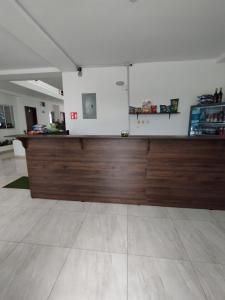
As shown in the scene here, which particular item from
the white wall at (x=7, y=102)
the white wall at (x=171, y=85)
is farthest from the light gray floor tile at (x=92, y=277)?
the white wall at (x=7, y=102)

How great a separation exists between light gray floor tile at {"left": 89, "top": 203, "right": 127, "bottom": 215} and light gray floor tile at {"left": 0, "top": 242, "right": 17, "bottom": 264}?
1073mm

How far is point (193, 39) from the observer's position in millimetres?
2645

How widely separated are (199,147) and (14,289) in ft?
8.73

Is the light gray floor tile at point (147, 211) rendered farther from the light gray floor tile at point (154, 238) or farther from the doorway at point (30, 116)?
the doorway at point (30, 116)


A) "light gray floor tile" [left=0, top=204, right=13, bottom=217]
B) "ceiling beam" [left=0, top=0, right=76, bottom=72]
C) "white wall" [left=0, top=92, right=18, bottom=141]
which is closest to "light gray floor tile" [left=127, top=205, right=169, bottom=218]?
"light gray floor tile" [left=0, top=204, right=13, bottom=217]

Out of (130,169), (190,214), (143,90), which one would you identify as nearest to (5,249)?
(130,169)

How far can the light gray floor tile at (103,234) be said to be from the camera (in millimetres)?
1811

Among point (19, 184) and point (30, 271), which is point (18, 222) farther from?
point (19, 184)

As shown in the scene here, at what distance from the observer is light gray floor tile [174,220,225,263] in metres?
1.67

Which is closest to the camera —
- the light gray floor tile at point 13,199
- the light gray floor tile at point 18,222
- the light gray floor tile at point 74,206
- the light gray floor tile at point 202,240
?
the light gray floor tile at point 202,240

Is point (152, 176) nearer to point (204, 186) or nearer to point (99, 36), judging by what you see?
point (204, 186)

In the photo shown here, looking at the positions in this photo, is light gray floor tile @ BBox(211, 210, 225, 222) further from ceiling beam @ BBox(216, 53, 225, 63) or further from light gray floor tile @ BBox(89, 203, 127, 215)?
ceiling beam @ BBox(216, 53, 225, 63)

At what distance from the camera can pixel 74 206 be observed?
266 cm

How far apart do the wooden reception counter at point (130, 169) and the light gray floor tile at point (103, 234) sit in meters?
0.47
